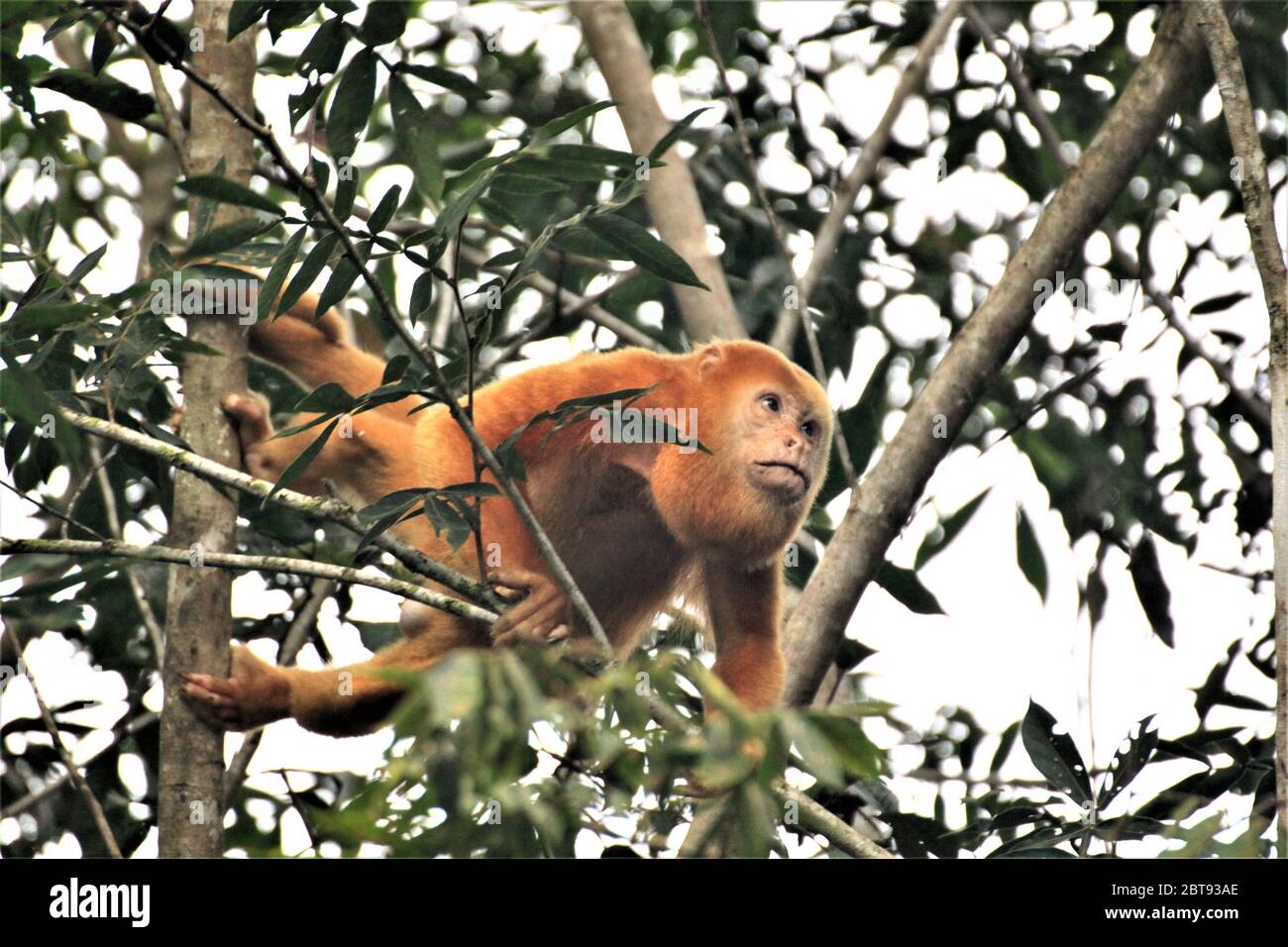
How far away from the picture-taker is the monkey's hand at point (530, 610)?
3705 mm

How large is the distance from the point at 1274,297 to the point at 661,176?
8.56ft

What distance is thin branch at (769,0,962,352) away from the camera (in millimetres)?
4988

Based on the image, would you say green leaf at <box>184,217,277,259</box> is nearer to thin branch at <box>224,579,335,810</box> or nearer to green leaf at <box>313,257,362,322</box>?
green leaf at <box>313,257,362,322</box>

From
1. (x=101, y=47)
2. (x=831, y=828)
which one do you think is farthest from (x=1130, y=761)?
(x=101, y=47)

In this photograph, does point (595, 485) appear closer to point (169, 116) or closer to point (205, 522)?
point (205, 522)

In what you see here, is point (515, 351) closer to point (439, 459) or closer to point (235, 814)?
point (439, 459)

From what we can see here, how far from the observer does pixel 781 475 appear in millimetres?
4348

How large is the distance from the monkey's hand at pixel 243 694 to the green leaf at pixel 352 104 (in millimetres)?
1591

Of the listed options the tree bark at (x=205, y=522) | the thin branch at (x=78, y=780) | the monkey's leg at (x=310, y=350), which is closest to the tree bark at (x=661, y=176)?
the monkey's leg at (x=310, y=350)

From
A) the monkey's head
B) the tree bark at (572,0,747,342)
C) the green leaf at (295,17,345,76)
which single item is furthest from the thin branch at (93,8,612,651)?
the tree bark at (572,0,747,342)

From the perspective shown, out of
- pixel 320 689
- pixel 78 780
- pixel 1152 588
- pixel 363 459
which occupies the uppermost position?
pixel 363 459

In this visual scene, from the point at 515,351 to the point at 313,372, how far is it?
2.47 ft
